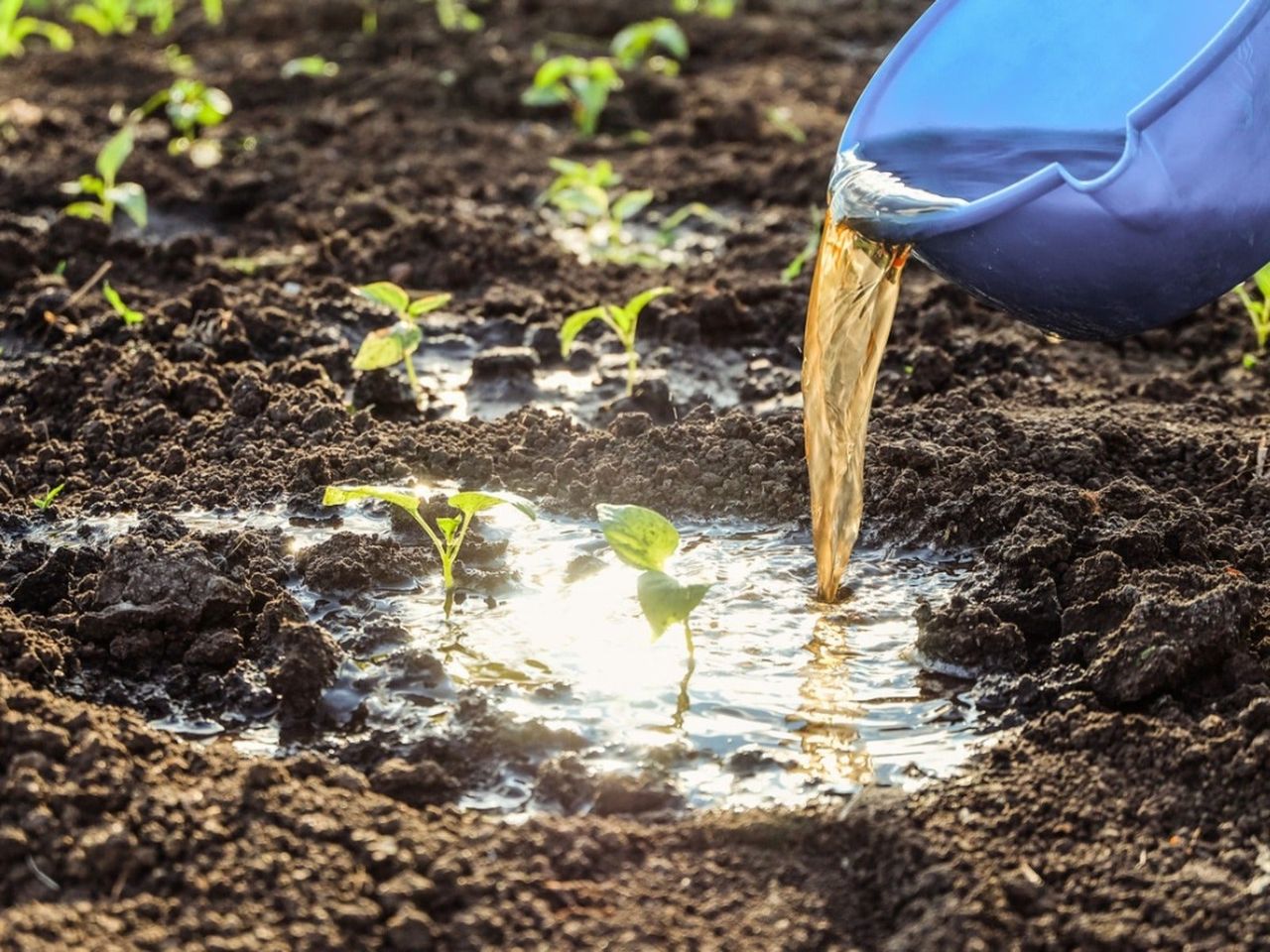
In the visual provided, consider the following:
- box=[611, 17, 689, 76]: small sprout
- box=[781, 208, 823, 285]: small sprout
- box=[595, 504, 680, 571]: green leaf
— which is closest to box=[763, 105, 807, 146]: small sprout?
box=[611, 17, 689, 76]: small sprout

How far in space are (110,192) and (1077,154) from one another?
9.03 feet

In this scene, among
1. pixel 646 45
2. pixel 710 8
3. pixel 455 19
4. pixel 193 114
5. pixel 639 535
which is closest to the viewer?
pixel 639 535

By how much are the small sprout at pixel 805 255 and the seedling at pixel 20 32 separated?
3.62m

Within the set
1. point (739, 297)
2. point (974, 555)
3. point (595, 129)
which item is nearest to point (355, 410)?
point (739, 297)

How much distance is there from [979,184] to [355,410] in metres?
1.55

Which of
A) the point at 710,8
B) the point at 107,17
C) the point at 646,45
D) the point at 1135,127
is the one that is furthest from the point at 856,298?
the point at 107,17

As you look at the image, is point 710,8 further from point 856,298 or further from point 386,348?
point 856,298

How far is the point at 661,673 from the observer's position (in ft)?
9.66

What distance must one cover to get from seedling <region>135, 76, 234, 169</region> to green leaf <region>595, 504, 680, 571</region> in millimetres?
3364

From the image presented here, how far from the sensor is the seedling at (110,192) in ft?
16.1

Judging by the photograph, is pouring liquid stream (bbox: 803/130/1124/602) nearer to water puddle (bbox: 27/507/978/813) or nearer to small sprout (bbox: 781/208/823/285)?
water puddle (bbox: 27/507/978/813)

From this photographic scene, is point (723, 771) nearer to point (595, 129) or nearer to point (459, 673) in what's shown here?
point (459, 673)

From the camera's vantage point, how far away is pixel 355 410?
4039mm

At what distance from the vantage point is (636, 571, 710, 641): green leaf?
8.80 ft
